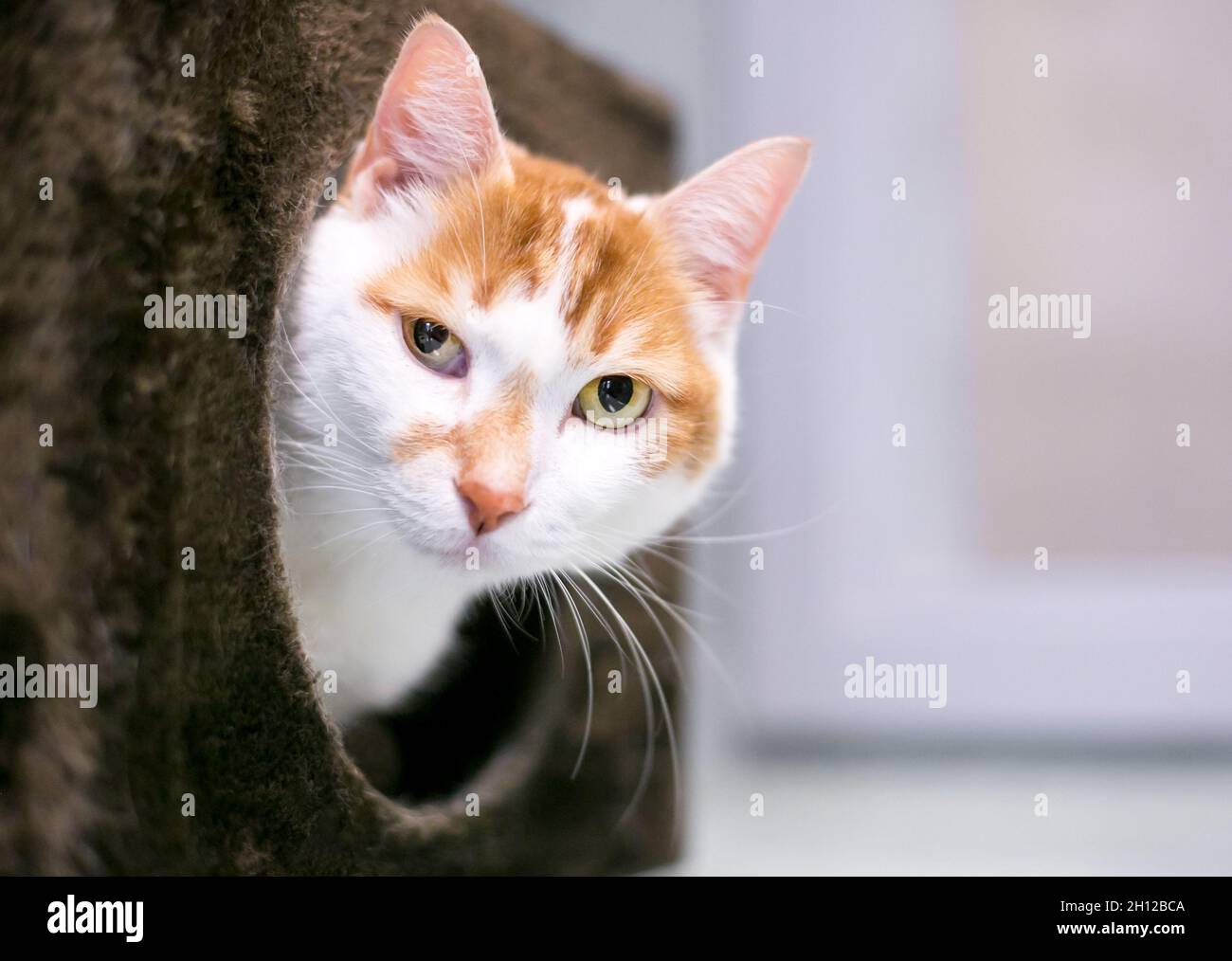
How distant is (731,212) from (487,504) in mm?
420

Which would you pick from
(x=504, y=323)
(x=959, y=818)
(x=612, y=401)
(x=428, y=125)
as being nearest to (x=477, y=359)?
(x=504, y=323)

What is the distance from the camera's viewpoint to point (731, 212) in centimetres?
90

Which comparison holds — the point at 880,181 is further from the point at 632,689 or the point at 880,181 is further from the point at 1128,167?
the point at 632,689

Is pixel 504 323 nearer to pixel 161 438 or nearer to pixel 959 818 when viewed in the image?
pixel 161 438

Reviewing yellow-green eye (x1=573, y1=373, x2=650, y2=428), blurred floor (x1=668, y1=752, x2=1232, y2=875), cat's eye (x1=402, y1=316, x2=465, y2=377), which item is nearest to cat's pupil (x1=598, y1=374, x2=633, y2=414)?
yellow-green eye (x1=573, y1=373, x2=650, y2=428)

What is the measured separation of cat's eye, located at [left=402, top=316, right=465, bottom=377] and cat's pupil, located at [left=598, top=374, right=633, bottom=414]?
0.14 m

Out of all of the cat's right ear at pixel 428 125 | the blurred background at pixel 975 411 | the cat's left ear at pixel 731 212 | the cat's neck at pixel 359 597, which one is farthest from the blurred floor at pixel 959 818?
the cat's right ear at pixel 428 125

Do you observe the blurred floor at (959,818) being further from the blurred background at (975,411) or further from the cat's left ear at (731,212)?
the cat's left ear at (731,212)

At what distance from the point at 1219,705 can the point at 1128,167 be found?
0.84 meters

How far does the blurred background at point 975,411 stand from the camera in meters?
1.23

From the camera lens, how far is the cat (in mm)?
761

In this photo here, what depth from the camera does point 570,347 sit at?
80 centimetres
